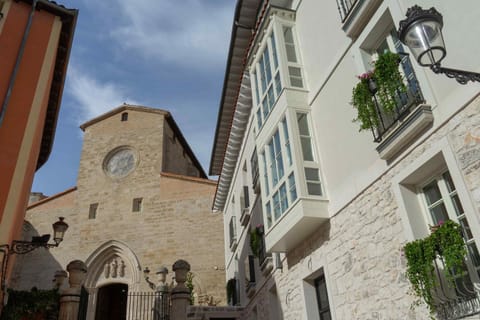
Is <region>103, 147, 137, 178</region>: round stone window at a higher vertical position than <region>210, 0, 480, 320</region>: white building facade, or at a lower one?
higher

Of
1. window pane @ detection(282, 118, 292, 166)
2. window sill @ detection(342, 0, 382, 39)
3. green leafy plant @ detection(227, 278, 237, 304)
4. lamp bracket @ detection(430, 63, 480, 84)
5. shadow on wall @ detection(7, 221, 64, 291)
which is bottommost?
lamp bracket @ detection(430, 63, 480, 84)

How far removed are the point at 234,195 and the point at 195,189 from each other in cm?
600

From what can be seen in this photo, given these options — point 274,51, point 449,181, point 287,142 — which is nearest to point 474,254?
point 449,181

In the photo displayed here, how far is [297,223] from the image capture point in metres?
7.42

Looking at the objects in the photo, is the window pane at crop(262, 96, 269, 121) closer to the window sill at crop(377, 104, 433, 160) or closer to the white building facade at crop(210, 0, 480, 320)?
the white building facade at crop(210, 0, 480, 320)

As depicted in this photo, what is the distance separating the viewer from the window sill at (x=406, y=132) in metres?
5.03

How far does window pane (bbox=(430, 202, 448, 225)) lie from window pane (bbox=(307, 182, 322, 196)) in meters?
2.51

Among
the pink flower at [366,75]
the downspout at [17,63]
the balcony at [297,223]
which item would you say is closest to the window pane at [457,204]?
the pink flower at [366,75]

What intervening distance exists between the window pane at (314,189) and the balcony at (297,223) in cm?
18

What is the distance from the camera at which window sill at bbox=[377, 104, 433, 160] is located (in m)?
5.03

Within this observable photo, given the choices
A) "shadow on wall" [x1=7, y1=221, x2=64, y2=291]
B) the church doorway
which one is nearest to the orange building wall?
the church doorway

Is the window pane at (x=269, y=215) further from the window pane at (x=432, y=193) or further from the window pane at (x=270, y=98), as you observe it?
the window pane at (x=432, y=193)

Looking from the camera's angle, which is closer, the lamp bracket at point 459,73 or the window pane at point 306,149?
the lamp bracket at point 459,73

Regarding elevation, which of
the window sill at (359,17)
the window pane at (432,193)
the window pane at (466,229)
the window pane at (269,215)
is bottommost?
the window pane at (466,229)
